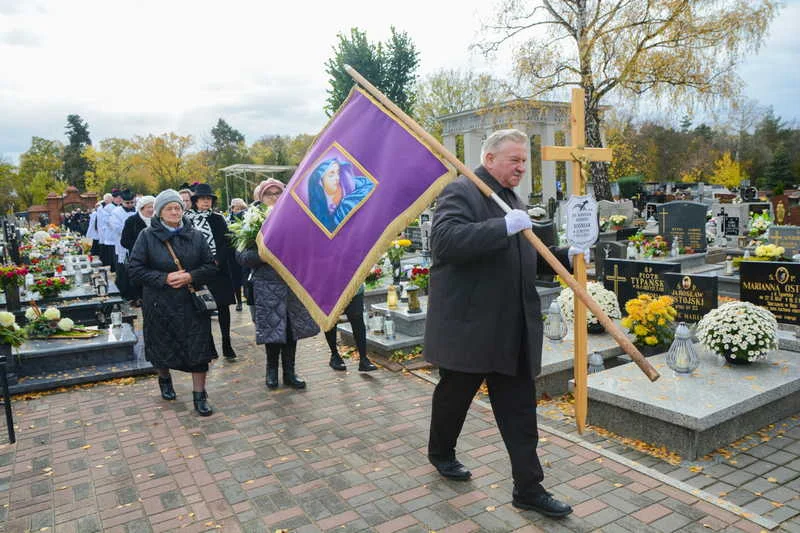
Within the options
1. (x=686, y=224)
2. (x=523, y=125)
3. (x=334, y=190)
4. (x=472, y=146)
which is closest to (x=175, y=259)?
(x=334, y=190)

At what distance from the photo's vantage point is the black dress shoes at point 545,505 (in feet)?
11.2

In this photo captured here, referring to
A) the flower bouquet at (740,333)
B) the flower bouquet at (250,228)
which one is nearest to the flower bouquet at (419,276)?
the flower bouquet at (250,228)

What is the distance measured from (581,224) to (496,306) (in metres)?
0.80

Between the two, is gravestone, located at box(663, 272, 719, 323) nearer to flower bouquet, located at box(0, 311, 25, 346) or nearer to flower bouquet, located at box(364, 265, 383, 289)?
flower bouquet, located at box(364, 265, 383, 289)

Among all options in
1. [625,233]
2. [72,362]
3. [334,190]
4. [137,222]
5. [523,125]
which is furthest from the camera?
[523,125]

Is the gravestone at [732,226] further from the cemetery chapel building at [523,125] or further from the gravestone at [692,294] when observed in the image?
the gravestone at [692,294]

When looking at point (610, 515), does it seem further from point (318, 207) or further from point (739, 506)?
point (318, 207)

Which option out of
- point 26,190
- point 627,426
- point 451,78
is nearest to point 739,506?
point 627,426

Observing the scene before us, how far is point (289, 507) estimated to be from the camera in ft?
12.3

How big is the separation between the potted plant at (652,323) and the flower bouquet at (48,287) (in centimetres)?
896

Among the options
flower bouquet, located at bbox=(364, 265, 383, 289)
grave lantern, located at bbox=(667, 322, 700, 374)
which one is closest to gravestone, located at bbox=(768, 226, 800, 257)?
grave lantern, located at bbox=(667, 322, 700, 374)

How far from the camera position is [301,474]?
165 inches

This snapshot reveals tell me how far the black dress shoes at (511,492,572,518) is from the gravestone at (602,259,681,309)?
453cm

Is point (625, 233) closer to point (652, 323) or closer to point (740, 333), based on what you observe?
point (652, 323)
